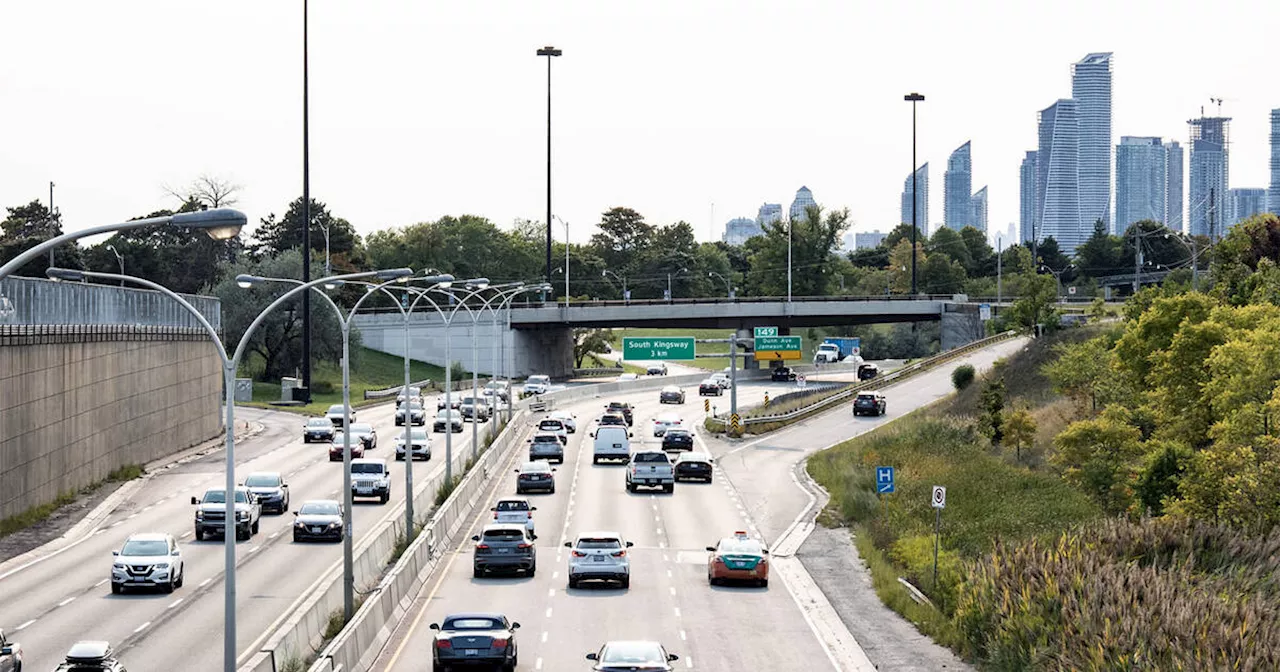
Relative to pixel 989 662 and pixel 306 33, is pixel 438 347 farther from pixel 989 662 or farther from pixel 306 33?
pixel 989 662

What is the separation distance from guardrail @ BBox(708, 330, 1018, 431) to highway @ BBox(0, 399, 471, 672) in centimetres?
2929

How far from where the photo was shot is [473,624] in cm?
2911

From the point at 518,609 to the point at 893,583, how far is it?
1020cm

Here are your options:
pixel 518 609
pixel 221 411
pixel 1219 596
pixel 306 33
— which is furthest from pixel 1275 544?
pixel 306 33

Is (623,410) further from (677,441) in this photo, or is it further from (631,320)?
(631,320)

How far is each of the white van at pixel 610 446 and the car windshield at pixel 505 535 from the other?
106ft

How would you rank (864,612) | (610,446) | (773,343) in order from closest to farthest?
(864,612)
(610,446)
(773,343)

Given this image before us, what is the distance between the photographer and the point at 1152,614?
29203mm

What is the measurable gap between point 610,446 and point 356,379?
192 ft

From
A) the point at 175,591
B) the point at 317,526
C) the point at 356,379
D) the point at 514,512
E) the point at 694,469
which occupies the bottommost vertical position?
the point at 175,591

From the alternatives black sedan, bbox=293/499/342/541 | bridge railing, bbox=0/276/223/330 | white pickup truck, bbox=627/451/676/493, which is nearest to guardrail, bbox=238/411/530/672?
black sedan, bbox=293/499/342/541

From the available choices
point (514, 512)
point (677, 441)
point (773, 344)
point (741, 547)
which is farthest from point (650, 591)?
point (773, 344)

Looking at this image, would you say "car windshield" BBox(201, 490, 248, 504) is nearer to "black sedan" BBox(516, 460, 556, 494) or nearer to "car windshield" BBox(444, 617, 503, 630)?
"black sedan" BBox(516, 460, 556, 494)

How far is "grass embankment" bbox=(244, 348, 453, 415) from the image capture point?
111000mm
